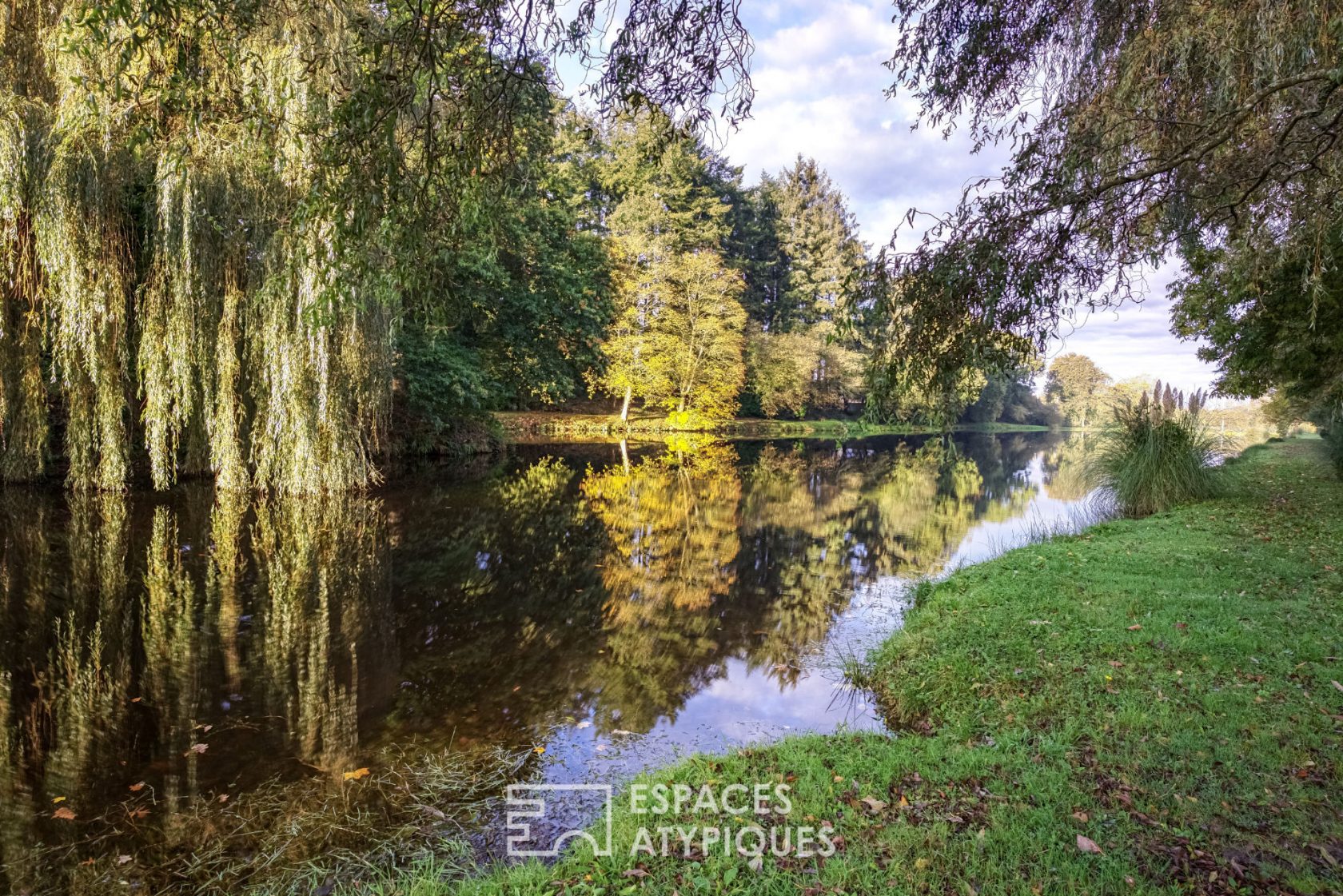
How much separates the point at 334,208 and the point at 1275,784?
5049mm

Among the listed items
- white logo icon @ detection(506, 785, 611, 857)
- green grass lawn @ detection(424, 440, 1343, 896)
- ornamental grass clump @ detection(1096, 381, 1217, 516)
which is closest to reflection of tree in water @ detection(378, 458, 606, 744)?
white logo icon @ detection(506, 785, 611, 857)

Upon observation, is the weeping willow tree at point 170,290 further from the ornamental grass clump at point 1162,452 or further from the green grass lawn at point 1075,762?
the ornamental grass clump at point 1162,452

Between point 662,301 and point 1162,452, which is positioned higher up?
point 662,301

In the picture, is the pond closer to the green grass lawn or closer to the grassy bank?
the green grass lawn

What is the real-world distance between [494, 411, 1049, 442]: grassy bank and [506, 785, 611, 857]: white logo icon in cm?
2158

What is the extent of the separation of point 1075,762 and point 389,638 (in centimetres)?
521

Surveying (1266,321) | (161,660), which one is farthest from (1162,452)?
(161,660)

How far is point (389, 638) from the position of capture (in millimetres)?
5941

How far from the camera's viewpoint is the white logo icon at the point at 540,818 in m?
3.09

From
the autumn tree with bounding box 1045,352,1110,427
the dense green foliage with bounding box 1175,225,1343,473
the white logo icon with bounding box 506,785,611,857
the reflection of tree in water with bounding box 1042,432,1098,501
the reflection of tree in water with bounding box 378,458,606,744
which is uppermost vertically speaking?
the autumn tree with bounding box 1045,352,1110,427

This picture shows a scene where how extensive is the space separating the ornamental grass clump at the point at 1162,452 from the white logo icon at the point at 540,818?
10853 mm

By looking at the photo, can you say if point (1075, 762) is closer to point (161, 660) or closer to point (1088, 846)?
point (1088, 846)

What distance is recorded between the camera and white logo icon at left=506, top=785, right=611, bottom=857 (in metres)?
3.09

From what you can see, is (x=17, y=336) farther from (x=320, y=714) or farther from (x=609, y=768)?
(x=609, y=768)
